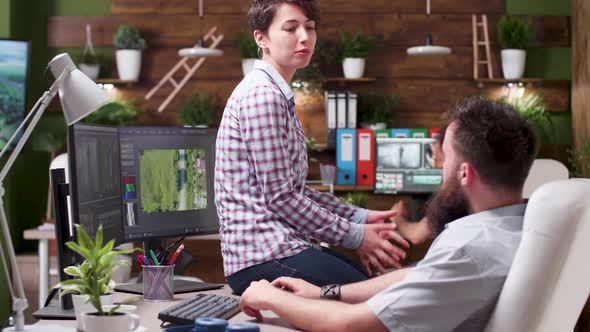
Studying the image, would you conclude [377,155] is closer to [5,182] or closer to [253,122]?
[5,182]

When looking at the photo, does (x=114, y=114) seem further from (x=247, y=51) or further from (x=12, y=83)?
(x=247, y=51)

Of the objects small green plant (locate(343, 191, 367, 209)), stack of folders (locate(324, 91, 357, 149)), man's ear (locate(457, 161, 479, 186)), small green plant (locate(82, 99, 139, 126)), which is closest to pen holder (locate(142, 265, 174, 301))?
man's ear (locate(457, 161, 479, 186))

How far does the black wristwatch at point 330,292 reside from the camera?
1878 mm

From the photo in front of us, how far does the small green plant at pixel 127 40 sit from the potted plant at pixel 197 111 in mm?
488

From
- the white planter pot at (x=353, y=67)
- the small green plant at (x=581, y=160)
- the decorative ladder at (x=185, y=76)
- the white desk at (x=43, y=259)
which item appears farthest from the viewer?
the decorative ladder at (x=185, y=76)

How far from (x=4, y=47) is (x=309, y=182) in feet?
7.02

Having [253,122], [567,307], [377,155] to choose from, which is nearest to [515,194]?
[567,307]

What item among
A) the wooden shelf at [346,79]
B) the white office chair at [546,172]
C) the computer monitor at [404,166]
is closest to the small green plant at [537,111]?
the white office chair at [546,172]

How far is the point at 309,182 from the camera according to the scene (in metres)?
6.17

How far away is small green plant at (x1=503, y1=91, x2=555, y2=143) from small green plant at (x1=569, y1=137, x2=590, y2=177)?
0.72ft

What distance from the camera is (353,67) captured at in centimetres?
Result: 619

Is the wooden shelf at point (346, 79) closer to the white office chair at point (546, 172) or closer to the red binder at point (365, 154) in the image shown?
the red binder at point (365, 154)

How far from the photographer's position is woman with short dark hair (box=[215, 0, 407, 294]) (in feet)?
6.90

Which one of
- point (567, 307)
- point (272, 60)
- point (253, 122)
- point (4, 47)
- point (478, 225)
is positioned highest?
point (4, 47)
